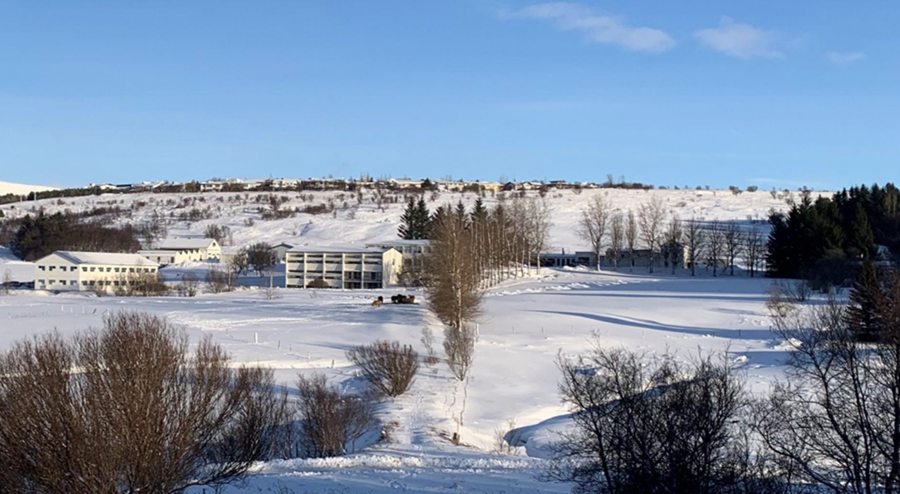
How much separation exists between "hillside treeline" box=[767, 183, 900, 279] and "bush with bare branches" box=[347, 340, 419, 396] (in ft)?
133

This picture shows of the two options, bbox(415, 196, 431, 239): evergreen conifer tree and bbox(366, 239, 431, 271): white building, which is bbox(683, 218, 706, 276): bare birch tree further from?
bbox(415, 196, 431, 239): evergreen conifer tree

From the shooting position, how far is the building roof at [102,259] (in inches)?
3204

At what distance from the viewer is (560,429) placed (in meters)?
26.2

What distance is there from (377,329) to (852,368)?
31.6m

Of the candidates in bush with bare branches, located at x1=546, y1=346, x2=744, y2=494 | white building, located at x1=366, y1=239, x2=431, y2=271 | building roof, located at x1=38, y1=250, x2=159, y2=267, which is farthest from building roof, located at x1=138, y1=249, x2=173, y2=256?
bush with bare branches, located at x1=546, y1=346, x2=744, y2=494

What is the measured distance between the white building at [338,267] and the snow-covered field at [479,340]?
34.0 ft

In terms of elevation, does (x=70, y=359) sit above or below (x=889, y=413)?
above

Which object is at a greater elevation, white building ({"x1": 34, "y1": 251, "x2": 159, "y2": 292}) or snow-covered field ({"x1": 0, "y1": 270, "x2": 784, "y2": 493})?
white building ({"x1": 34, "y1": 251, "x2": 159, "y2": 292})

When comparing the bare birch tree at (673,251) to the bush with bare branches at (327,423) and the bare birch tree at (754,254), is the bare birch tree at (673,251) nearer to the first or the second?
the bare birch tree at (754,254)

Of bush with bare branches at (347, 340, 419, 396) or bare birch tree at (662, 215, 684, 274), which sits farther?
bare birch tree at (662, 215, 684, 274)

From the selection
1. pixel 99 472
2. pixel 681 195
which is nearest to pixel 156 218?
pixel 681 195

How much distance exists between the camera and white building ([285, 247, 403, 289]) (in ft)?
279

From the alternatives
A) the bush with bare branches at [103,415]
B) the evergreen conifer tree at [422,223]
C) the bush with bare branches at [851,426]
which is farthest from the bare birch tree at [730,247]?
the bush with bare branches at [103,415]

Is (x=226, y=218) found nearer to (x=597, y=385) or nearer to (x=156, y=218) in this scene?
(x=156, y=218)
